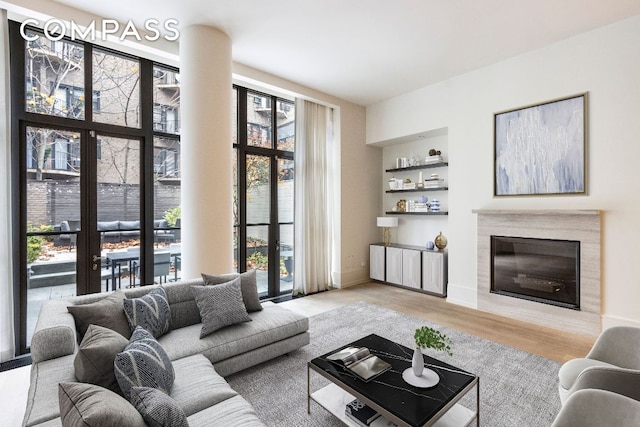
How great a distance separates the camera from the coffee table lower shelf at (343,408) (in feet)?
5.95

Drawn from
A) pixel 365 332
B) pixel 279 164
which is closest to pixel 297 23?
pixel 279 164

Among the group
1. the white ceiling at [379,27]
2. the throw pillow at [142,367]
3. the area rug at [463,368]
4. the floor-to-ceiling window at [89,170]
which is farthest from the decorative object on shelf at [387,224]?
the throw pillow at [142,367]

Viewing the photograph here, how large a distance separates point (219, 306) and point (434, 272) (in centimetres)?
366

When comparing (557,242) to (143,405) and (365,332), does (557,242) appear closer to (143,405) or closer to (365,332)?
(365,332)

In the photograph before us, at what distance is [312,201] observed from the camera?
5367 millimetres

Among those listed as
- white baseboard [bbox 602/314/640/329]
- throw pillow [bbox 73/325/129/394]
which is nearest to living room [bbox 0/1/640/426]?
white baseboard [bbox 602/314/640/329]

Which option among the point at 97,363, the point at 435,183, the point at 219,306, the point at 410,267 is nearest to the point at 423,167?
the point at 435,183

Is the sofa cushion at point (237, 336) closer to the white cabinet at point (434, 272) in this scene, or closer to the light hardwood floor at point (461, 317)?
the light hardwood floor at point (461, 317)

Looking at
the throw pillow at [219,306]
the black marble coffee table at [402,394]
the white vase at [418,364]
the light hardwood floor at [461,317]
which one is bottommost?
the light hardwood floor at [461,317]

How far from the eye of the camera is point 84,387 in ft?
3.91

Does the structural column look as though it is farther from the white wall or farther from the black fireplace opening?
the black fireplace opening

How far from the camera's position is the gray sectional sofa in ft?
5.09

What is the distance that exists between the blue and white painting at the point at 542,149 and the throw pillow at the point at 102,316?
4.60 meters

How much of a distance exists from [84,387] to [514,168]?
479 cm
